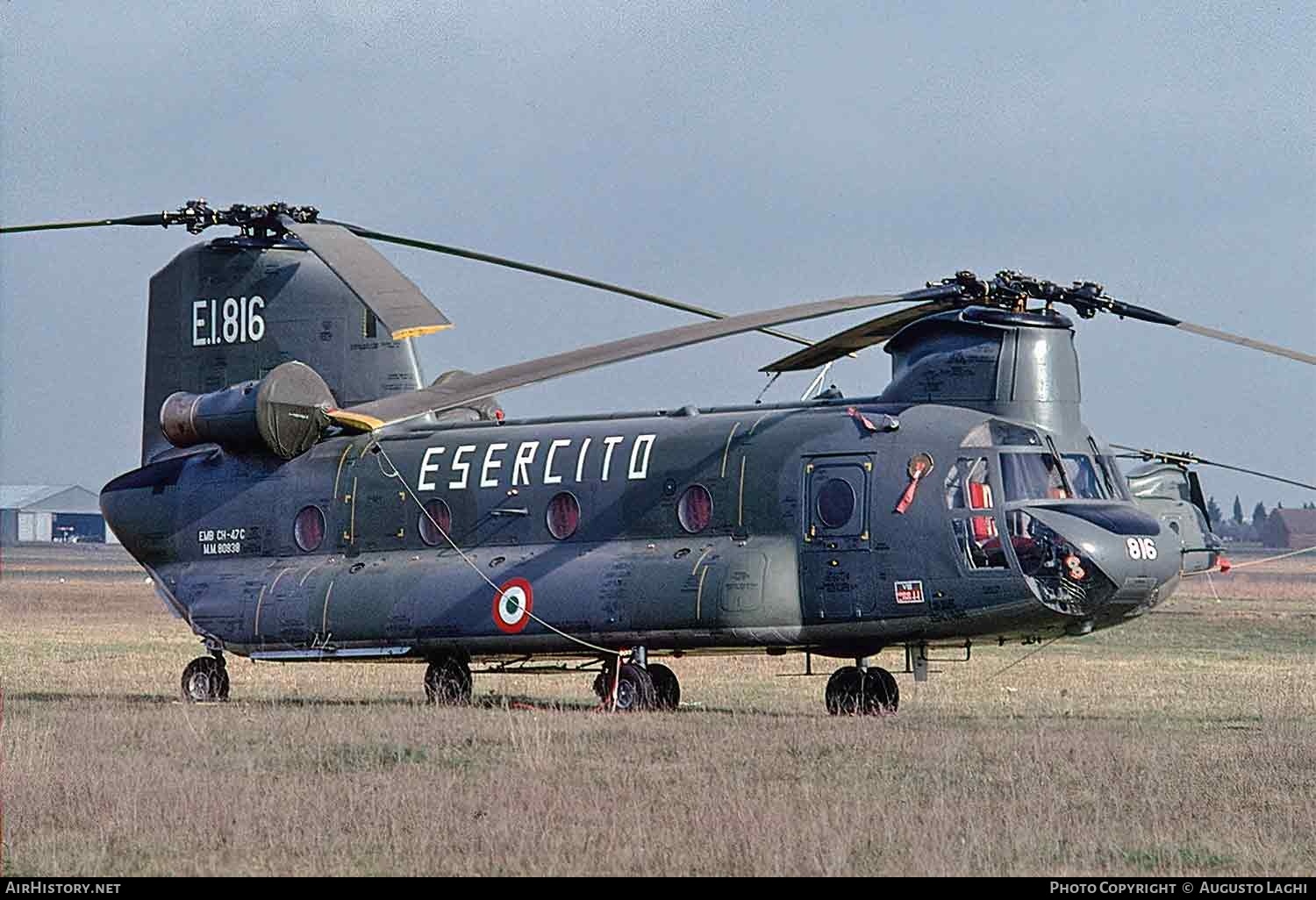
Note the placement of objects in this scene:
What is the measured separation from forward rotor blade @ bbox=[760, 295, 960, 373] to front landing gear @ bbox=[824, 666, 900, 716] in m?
3.43

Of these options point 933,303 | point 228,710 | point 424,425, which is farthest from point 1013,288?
point 228,710

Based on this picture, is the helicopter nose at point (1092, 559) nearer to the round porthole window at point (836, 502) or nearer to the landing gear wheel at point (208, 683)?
the round porthole window at point (836, 502)

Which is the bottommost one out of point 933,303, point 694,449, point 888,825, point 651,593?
point 888,825

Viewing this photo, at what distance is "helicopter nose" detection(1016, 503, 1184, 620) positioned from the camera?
19.1m

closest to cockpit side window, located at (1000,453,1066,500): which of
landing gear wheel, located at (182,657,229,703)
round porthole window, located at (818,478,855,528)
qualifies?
round porthole window, located at (818,478,855,528)

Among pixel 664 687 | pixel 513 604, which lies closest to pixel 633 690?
pixel 664 687

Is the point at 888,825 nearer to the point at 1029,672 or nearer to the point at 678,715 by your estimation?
the point at 678,715

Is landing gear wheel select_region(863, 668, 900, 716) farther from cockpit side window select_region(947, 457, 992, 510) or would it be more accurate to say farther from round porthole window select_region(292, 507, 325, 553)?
round porthole window select_region(292, 507, 325, 553)

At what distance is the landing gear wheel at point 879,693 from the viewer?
816 inches

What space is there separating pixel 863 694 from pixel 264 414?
8.15 meters

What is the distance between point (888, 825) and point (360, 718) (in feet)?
29.1

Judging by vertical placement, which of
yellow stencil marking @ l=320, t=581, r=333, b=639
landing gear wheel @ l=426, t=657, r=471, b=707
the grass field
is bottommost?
the grass field

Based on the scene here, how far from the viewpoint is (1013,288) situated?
68.2 ft

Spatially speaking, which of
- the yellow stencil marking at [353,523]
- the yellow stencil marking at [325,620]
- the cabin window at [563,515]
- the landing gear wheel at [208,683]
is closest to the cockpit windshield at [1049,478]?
the cabin window at [563,515]
